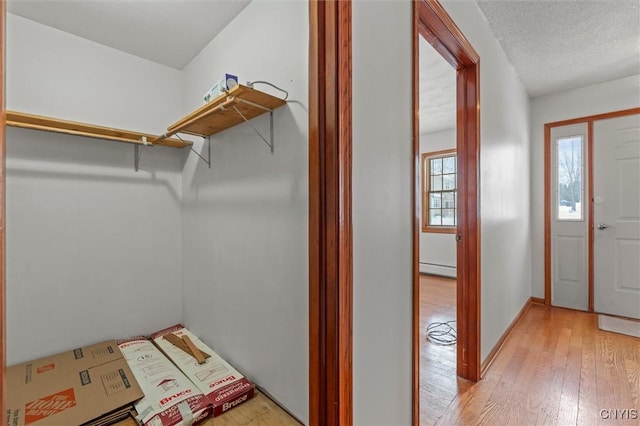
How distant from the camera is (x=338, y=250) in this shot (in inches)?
36.1

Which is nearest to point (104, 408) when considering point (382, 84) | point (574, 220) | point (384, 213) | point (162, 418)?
point (162, 418)

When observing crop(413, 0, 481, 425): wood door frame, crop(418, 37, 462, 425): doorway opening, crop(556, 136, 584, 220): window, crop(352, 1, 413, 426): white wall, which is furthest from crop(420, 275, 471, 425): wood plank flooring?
crop(556, 136, 584, 220): window

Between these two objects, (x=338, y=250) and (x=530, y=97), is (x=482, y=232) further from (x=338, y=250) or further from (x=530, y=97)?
(x=530, y=97)

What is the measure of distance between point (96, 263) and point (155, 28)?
5.50ft

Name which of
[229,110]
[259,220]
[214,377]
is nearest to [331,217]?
[259,220]

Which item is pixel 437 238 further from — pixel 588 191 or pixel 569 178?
pixel 588 191

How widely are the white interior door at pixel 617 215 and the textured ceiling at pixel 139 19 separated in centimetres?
385

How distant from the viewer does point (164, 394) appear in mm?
1479

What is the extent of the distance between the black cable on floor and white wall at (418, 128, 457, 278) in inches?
83.0

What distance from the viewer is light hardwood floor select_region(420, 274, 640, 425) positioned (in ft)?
5.23

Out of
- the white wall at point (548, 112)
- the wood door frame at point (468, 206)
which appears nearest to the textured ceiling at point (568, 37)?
the white wall at point (548, 112)

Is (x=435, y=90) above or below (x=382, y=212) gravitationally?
above

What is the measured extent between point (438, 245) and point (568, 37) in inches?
130

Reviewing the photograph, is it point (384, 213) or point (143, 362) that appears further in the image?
point (143, 362)
